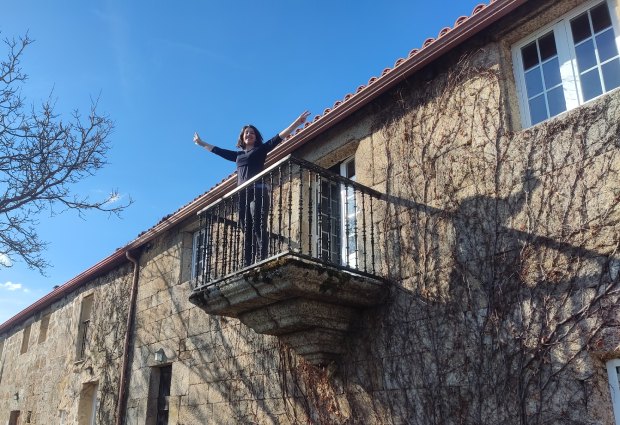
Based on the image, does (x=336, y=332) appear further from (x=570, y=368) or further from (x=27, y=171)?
(x=27, y=171)

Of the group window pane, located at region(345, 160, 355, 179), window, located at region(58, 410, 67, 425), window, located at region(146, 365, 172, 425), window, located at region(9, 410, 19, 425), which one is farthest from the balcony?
window, located at region(9, 410, 19, 425)

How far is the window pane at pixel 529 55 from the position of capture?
518cm

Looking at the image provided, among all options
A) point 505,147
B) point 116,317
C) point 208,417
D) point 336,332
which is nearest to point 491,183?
point 505,147

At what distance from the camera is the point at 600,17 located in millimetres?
4719

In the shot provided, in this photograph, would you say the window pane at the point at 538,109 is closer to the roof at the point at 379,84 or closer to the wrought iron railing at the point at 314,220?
the roof at the point at 379,84

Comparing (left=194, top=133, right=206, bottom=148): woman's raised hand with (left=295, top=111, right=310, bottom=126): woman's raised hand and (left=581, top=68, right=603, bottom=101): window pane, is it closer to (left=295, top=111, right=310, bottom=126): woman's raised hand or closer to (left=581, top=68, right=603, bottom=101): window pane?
(left=295, top=111, right=310, bottom=126): woman's raised hand

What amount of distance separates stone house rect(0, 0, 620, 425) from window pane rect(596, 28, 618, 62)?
0.01 metres

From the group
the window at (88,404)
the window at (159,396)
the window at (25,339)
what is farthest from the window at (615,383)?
the window at (25,339)

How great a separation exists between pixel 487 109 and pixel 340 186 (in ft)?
6.05

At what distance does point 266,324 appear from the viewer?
18.7ft

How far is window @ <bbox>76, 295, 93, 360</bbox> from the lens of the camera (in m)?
11.4

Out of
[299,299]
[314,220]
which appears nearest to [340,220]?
[314,220]

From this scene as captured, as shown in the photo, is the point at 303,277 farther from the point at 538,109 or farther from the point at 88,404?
the point at 88,404

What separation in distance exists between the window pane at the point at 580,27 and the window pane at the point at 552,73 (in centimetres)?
24
